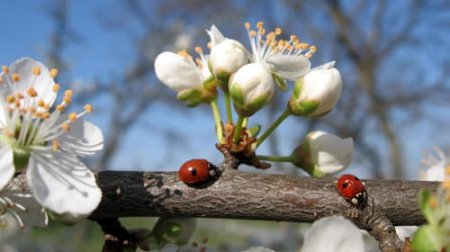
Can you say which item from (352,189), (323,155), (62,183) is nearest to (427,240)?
(352,189)

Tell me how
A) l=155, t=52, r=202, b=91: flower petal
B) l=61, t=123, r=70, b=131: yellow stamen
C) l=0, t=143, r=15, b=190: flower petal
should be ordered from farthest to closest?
l=155, t=52, r=202, b=91: flower petal
l=61, t=123, r=70, b=131: yellow stamen
l=0, t=143, r=15, b=190: flower petal

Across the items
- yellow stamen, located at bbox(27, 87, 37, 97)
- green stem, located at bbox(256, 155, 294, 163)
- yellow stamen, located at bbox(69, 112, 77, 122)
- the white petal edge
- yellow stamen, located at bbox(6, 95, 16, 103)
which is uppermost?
green stem, located at bbox(256, 155, 294, 163)

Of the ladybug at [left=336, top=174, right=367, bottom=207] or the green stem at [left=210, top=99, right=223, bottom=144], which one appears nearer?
the ladybug at [left=336, top=174, right=367, bottom=207]

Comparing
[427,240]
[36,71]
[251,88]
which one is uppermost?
[251,88]

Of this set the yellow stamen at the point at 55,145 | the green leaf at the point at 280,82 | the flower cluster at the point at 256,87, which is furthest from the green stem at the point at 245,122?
the yellow stamen at the point at 55,145

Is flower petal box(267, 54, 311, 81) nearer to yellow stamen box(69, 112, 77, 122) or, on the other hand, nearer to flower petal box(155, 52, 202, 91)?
flower petal box(155, 52, 202, 91)

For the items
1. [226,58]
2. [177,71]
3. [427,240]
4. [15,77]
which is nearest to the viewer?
[427,240]

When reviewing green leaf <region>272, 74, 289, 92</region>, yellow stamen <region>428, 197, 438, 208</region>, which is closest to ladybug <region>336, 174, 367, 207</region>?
yellow stamen <region>428, 197, 438, 208</region>

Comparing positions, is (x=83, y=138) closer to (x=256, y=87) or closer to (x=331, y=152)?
(x=256, y=87)
